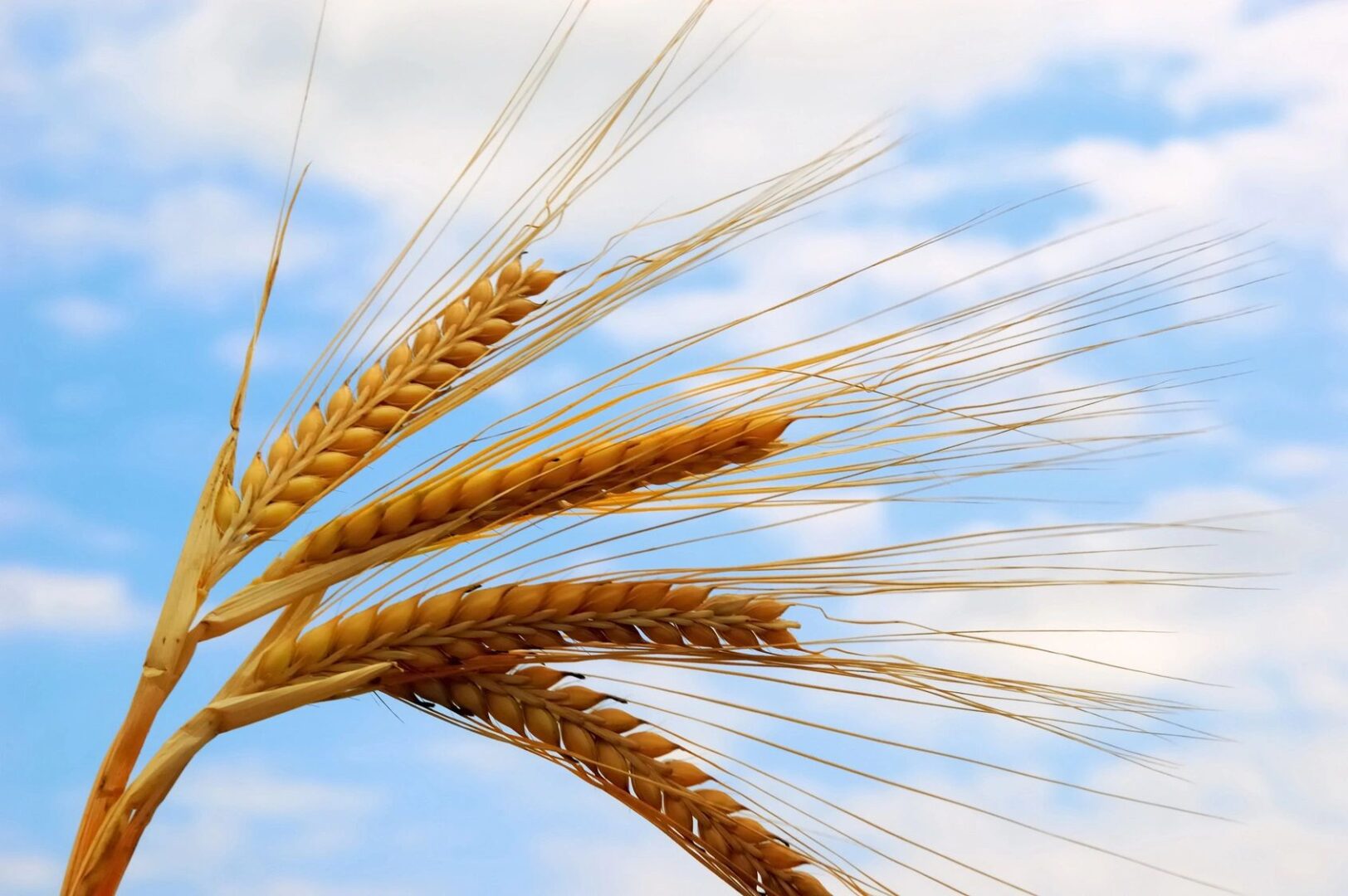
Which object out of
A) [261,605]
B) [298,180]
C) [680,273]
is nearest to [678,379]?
[680,273]

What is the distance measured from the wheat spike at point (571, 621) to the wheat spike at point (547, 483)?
12 centimetres

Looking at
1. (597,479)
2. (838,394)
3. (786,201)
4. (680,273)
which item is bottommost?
(597,479)

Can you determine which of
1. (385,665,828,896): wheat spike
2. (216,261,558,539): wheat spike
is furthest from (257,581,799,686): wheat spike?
(216,261,558,539): wheat spike

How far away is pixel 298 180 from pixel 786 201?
0.99 m

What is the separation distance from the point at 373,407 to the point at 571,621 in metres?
0.53

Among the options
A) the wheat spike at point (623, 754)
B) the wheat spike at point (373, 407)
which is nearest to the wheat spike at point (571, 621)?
the wheat spike at point (623, 754)

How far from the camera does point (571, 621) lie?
1975 mm

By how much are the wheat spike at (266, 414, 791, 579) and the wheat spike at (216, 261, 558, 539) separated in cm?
11

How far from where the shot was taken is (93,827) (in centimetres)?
206

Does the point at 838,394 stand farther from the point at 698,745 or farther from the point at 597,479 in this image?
the point at 698,745

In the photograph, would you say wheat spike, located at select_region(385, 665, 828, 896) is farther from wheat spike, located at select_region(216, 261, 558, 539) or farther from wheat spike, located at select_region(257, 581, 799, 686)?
wheat spike, located at select_region(216, 261, 558, 539)

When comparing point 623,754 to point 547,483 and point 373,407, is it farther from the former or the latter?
point 373,407

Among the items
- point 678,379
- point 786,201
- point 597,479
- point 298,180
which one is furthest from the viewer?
point 298,180

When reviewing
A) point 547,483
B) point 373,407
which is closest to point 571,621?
point 547,483
